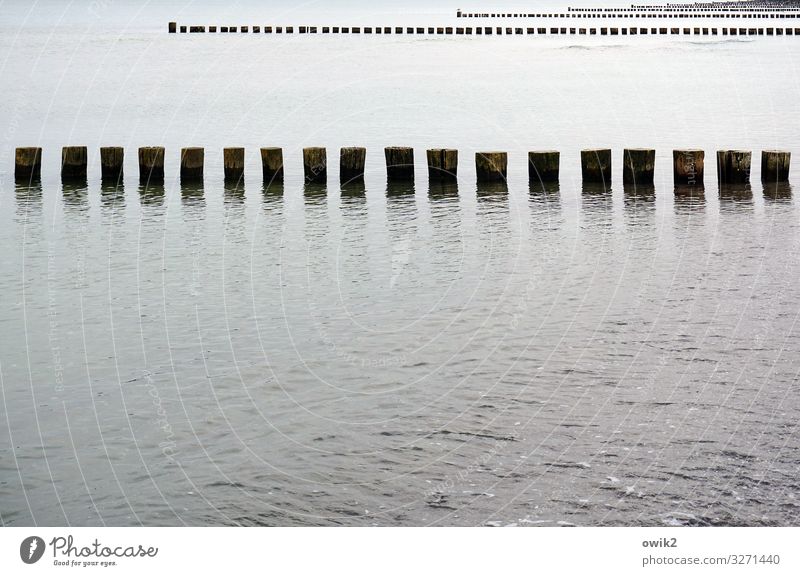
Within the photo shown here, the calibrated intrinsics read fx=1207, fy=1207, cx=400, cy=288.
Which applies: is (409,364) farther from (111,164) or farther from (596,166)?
(111,164)

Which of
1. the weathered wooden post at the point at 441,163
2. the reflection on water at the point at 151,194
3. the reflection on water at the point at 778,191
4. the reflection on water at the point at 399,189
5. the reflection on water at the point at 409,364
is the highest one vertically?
the weathered wooden post at the point at 441,163

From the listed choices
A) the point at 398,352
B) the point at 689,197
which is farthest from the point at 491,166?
the point at 398,352

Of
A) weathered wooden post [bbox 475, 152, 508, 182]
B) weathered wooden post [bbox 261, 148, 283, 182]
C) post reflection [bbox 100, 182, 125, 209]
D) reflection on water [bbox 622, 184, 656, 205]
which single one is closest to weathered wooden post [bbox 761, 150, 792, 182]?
reflection on water [bbox 622, 184, 656, 205]

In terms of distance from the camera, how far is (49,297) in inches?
721

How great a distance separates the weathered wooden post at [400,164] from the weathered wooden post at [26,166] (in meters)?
9.19

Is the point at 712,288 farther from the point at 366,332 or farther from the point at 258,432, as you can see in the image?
the point at 258,432

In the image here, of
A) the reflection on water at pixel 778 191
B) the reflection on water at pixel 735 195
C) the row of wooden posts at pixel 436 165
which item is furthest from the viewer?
the row of wooden posts at pixel 436 165

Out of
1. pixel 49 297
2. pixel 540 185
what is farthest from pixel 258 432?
pixel 540 185

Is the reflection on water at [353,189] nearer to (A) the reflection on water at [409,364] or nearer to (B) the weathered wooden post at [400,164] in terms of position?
(B) the weathered wooden post at [400,164]

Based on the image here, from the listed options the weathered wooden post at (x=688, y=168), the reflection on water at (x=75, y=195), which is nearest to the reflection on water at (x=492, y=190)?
the weathered wooden post at (x=688, y=168)

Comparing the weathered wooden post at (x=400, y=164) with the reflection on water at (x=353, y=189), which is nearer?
the reflection on water at (x=353, y=189)

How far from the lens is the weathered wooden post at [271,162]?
30.2 m

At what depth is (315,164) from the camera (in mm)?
30125

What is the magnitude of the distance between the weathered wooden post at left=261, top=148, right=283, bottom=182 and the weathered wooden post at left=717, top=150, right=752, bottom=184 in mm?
10807
